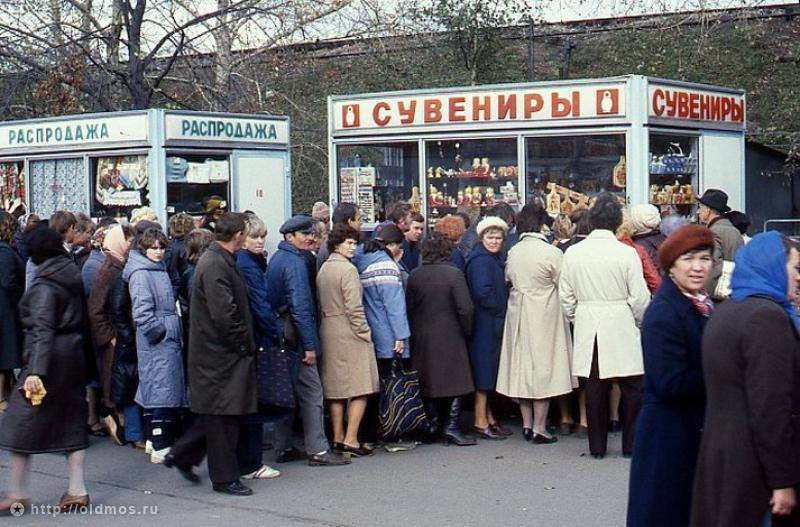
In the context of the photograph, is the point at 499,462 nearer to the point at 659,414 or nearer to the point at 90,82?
the point at 659,414

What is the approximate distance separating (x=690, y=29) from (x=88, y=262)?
1735 centimetres

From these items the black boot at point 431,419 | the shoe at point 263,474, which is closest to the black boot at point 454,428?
the black boot at point 431,419

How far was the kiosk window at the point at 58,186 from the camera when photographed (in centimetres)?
1500

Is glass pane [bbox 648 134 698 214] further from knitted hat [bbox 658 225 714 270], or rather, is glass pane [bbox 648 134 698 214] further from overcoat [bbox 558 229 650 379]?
knitted hat [bbox 658 225 714 270]

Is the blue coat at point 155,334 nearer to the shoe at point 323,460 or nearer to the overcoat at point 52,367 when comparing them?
the shoe at point 323,460

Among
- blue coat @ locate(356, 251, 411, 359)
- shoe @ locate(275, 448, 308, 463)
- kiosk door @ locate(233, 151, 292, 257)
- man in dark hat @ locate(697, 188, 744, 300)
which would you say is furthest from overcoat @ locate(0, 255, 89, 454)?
kiosk door @ locate(233, 151, 292, 257)

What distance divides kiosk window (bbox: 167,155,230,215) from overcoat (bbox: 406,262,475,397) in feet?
17.6

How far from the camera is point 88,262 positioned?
9758 mm

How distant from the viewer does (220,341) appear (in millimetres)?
7730

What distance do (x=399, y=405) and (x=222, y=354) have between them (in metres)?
1.87

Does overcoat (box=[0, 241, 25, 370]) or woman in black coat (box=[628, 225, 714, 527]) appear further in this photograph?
overcoat (box=[0, 241, 25, 370])

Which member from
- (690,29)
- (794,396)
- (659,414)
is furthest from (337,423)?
(690,29)

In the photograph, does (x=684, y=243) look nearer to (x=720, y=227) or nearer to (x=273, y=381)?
(x=273, y=381)

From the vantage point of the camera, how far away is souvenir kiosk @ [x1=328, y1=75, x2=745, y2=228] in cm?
1208
